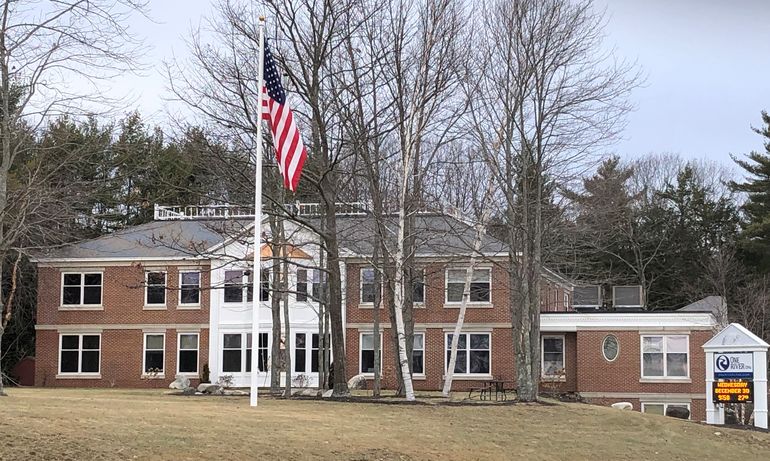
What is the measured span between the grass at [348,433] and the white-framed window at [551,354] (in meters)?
14.2

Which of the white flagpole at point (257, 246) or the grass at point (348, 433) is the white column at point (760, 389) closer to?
the grass at point (348, 433)

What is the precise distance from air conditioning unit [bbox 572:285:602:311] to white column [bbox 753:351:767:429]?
18604 mm

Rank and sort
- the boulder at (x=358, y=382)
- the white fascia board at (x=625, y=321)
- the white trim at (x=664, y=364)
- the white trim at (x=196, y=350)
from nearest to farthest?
1. the boulder at (x=358, y=382)
2. the white fascia board at (x=625, y=321)
3. the white trim at (x=664, y=364)
4. the white trim at (x=196, y=350)

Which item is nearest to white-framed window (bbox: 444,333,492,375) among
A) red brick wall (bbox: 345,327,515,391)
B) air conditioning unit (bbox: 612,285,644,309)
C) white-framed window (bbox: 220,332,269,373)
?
red brick wall (bbox: 345,327,515,391)

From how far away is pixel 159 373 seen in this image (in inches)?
1626

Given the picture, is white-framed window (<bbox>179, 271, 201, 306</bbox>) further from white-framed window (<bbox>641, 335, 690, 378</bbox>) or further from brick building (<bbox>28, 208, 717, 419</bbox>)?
white-framed window (<bbox>641, 335, 690, 378</bbox>)

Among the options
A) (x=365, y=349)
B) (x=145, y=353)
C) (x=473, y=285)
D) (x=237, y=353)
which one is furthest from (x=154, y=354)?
(x=473, y=285)

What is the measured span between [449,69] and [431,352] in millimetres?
17446

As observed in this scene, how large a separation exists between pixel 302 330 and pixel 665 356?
578 inches

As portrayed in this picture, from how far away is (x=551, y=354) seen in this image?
131 ft

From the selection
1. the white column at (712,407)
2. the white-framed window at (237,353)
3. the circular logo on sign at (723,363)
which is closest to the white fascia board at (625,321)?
the white column at (712,407)

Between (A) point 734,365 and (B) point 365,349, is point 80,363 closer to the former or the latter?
(B) point 365,349

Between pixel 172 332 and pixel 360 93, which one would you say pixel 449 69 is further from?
pixel 172 332

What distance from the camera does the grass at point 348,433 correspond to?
1334 centimetres
